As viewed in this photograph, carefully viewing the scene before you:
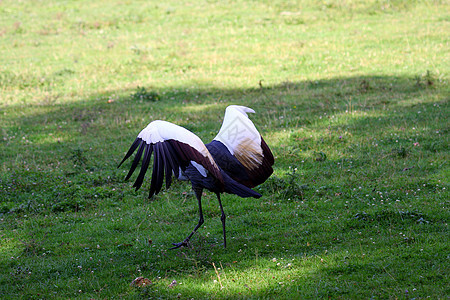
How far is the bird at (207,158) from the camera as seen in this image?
5.35 meters

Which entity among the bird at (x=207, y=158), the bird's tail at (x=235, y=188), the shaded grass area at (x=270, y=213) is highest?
the bird at (x=207, y=158)

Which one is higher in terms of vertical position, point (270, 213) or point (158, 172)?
point (158, 172)

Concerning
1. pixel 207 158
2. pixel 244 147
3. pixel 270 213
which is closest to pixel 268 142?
pixel 270 213

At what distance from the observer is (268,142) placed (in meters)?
10.4

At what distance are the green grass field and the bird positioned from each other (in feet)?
2.81

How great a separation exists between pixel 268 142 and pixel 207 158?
4.92 metres

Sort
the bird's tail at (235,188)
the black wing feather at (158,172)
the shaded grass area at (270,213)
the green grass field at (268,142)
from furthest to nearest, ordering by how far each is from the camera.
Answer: the bird's tail at (235,188) < the green grass field at (268,142) < the shaded grass area at (270,213) < the black wing feather at (158,172)

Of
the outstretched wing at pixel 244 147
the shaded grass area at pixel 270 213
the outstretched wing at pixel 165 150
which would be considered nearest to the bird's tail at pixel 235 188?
the outstretched wing at pixel 244 147

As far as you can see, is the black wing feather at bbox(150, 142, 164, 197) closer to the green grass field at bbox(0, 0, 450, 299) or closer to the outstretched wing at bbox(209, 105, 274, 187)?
the green grass field at bbox(0, 0, 450, 299)

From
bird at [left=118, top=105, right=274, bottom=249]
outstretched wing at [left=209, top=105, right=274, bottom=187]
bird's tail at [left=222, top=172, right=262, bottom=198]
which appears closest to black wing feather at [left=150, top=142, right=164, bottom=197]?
bird at [left=118, top=105, right=274, bottom=249]

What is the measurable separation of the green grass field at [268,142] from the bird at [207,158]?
2.81 ft

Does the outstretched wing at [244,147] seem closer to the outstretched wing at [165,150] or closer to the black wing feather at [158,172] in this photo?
the outstretched wing at [165,150]

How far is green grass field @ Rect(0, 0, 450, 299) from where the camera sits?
18.5ft

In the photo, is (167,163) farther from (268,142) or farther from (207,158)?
(268,142)
